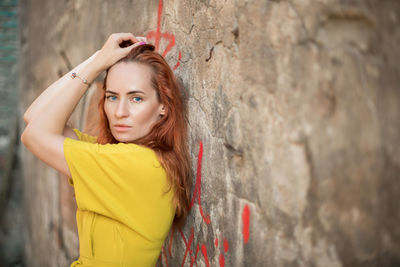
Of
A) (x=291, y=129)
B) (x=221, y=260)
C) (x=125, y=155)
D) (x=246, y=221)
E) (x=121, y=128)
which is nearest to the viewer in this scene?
(x=291, y=129)

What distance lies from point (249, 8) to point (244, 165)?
0.53 meters

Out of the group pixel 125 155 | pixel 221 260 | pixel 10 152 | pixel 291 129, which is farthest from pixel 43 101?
pixel 10 152

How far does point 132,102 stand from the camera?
1.61 metres

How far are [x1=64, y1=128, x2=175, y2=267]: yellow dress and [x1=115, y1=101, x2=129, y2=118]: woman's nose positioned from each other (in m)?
0.14

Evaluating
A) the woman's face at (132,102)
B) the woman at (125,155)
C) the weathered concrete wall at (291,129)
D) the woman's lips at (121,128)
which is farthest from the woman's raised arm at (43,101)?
the weathered concrete wall at (291,129)

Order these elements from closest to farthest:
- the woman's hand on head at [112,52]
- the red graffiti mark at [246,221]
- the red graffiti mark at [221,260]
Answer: the red graffiti mark at [246,221]
the red graffiti mark at [221,260]
the woman's hand on head at [112,52]

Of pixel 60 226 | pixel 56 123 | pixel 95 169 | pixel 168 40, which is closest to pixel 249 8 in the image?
pixel 168 40

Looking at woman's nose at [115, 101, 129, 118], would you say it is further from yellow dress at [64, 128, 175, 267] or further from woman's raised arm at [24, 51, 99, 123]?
woman's raised arm at [24, 51, 99, 123]

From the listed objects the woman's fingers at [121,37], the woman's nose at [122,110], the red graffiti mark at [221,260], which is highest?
the woman's fingers at [121,37]

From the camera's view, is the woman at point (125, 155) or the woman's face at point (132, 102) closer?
the woman at point (125, 155)

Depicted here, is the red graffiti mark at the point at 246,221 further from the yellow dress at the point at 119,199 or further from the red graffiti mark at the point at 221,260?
the yellow dress at the point at 119,199

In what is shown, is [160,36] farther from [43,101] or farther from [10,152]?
[10,152]

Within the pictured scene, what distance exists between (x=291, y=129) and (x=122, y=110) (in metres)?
0.85

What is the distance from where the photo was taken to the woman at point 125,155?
1475mm
